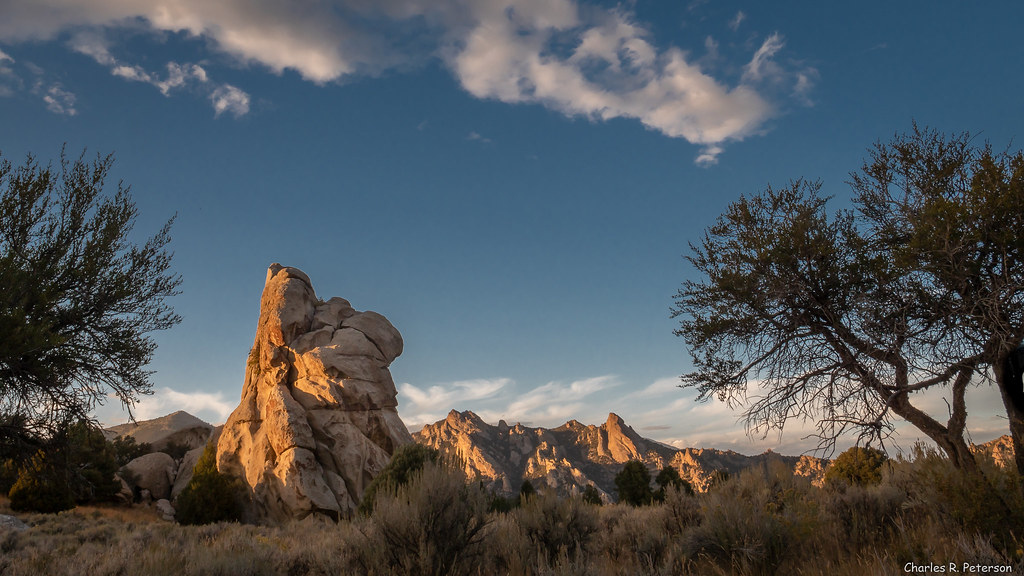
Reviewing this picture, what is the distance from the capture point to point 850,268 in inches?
554

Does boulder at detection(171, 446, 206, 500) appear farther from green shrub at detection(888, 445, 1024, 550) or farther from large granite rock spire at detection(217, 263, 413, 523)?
green shrub at detection(888, 445, 1024, 550)

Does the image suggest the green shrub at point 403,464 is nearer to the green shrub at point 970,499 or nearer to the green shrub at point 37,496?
the green shrub at point 37,496

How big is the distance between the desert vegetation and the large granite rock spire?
25.1 m

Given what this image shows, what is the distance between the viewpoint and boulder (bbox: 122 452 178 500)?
40.2m

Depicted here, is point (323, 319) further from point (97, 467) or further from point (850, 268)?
point (850, 268)

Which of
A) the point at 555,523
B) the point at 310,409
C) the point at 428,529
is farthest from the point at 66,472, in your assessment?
the point at 310,409

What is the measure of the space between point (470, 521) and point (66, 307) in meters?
14.7

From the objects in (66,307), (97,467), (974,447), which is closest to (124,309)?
(66,307)

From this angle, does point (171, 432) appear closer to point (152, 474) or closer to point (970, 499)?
point (152, 474)

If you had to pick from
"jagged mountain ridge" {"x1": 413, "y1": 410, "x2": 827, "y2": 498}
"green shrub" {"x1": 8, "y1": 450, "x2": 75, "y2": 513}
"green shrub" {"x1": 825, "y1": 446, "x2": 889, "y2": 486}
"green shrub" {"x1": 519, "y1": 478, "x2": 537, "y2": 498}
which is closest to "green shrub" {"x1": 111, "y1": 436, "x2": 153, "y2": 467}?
"green shrub" {"x1": 8, "y1": 450, "x2": 75, "y2": 513}

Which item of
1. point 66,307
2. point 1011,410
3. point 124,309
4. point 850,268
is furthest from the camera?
point 124,309

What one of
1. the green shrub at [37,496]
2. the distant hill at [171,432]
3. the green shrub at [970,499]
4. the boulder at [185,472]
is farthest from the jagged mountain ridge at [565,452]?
the green shrub at [970,499]

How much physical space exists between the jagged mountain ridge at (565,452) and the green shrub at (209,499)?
71339mm

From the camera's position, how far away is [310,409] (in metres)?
37.8
